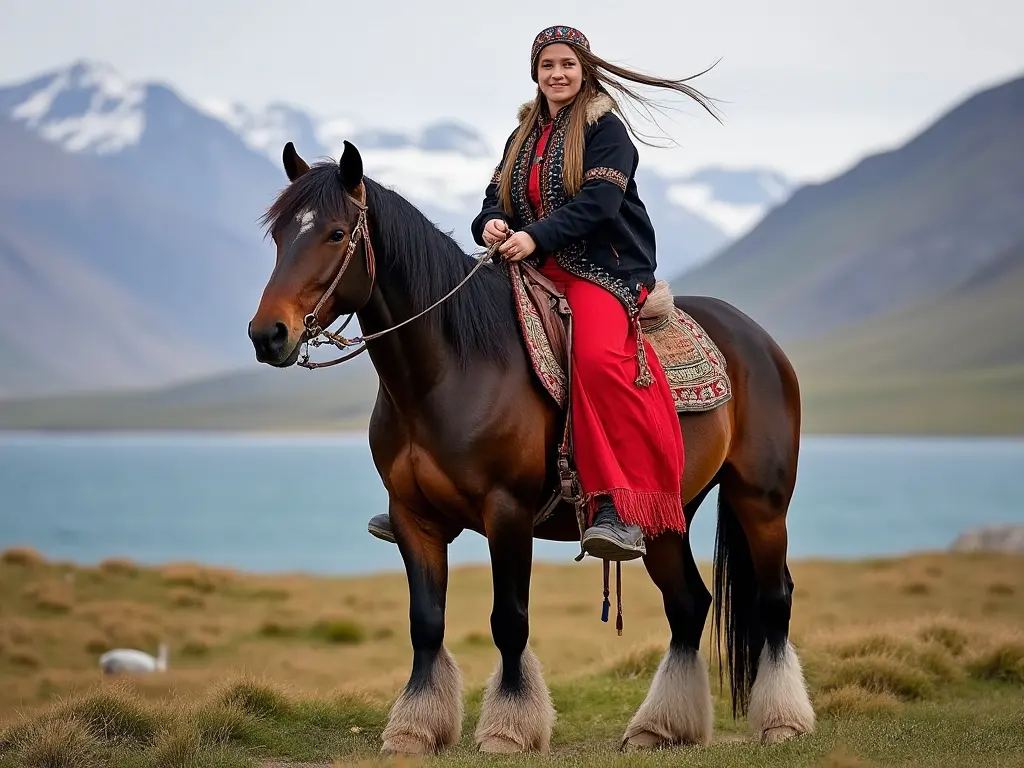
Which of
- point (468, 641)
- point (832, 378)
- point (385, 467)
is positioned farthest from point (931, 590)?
point (832, 378)

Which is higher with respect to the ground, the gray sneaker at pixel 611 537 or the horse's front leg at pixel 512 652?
the gray sneaker at pixel 611 537

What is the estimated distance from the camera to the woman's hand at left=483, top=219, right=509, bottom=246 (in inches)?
257

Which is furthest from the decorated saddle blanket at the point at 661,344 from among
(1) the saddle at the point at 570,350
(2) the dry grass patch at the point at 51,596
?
(2) the dry grass patch at the point at 51,596

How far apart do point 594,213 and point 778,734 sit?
3.08 metres

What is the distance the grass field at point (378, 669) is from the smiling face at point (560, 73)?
11.5 ft

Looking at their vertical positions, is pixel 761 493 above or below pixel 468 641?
above

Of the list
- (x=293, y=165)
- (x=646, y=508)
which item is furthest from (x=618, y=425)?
(x=293, y=165)

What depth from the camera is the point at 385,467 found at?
20.7ft

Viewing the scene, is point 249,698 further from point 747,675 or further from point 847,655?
point 847,655

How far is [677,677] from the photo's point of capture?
7289 millimetres

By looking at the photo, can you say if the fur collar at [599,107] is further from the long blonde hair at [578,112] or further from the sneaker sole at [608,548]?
the sneaker sole at [608,548]

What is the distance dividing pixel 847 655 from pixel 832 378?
171 m

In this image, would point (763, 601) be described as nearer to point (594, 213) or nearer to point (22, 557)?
point (594, 213)

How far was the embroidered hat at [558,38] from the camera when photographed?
679 cm
